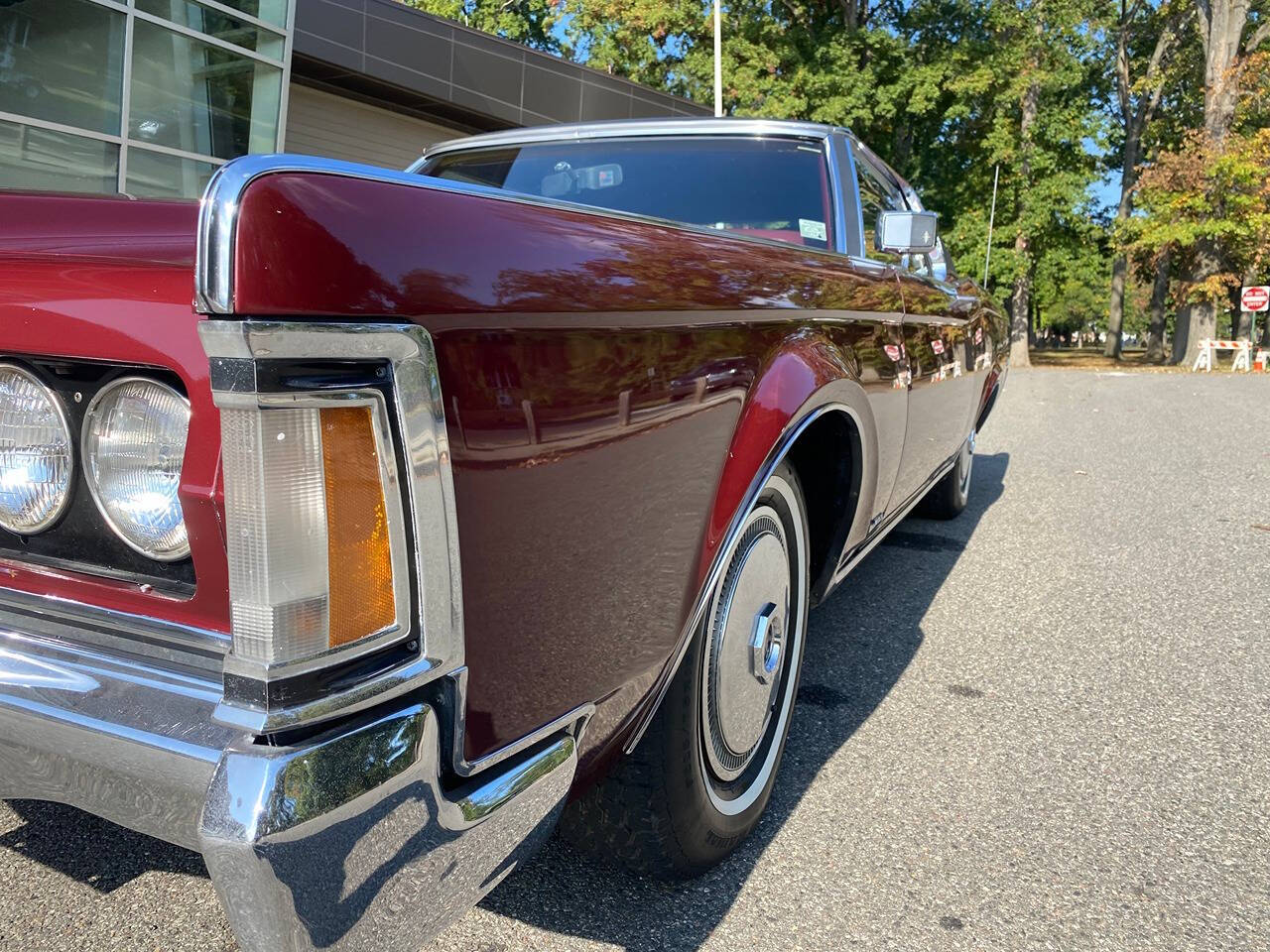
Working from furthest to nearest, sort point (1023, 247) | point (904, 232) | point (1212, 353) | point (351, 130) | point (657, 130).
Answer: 1. point (1023, 247)
2. point (1212, 353)
3. point (351, 130)
4. point (657, 130)
5. point (904, 232)

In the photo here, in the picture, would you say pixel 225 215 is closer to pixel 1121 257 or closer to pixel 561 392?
pixel 561 392

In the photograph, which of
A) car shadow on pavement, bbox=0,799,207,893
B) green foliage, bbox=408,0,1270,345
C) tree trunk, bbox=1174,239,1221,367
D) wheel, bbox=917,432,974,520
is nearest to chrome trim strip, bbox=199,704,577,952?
car shadow on pavement, bbox=0,799,207,893

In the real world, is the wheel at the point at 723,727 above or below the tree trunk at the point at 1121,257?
below

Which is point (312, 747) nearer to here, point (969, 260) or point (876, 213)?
point (876, 213)

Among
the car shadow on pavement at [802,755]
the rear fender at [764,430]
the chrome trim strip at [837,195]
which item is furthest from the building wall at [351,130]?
the rear fender at [764,430]

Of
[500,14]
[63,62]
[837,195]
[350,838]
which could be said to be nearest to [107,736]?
[350,838]

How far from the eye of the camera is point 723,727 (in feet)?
6.23

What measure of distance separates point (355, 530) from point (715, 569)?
2.49 feet

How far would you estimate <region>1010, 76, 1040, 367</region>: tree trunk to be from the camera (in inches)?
870

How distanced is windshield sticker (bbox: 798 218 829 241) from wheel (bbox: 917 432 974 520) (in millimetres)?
2226

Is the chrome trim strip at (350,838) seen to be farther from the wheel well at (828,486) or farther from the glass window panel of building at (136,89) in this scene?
the glass window panel of building at (136,89)

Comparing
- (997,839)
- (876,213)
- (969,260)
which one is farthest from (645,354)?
(969,260)

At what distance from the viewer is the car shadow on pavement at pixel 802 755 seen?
5.88ft

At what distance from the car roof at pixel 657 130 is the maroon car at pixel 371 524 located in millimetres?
1420
